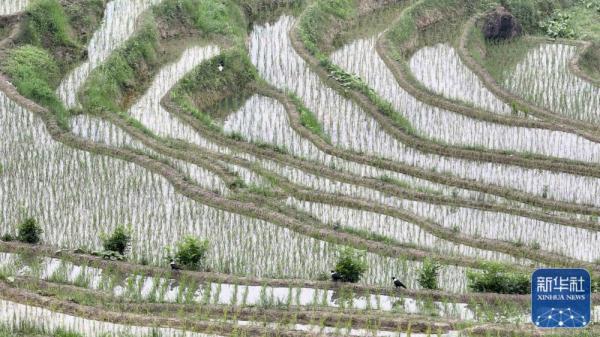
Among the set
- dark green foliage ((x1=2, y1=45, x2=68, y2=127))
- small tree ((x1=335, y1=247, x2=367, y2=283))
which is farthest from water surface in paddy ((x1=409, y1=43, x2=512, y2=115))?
small tree ((x1=335, y1=247, x2=367, y2=283))

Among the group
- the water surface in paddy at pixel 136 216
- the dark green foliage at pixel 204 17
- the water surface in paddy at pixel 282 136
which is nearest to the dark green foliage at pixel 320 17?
the dark green foliage at pixel 204 17

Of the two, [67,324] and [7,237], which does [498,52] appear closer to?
[7,237]

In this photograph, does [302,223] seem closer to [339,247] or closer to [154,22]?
[339,247]

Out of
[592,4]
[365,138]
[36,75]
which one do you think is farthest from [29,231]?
[592,4]

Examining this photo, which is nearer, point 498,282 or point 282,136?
point 498,282

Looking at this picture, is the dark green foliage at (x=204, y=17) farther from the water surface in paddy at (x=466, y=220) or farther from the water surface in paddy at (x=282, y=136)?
the water surface in paddy at (x=466, y=220)

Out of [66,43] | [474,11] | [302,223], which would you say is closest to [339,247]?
[302,223]
